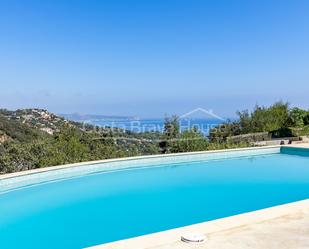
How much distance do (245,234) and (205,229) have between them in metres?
0.43

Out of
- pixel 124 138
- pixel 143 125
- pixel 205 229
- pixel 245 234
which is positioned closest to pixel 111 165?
pixel 124 138

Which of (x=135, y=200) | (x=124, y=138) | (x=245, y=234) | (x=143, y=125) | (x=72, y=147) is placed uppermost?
(x=143, y=125)

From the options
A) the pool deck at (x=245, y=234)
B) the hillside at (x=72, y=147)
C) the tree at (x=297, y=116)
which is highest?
the tree at (x=297, y=116)

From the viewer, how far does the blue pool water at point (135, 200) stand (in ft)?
18.8

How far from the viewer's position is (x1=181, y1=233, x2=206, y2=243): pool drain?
3.80 m

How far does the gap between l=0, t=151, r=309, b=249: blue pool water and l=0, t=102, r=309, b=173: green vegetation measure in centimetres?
93

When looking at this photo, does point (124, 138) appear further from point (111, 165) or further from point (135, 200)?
point (135, 200)

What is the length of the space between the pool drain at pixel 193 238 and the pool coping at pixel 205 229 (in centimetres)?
6

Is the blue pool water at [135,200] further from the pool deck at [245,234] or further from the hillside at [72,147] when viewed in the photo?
the pool deck at [245,234]

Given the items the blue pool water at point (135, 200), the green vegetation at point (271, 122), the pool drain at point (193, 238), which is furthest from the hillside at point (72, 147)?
the pool drain at point (193, 238)

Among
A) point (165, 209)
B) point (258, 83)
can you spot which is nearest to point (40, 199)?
point (165, 209)

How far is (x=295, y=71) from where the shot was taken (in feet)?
70.7

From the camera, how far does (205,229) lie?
4.22 meters

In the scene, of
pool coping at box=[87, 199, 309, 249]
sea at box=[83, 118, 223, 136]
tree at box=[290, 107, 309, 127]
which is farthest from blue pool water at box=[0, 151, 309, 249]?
tree at box=[290, 107, 309, 127]
